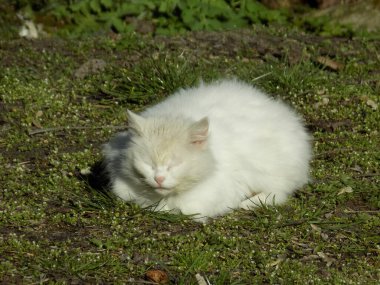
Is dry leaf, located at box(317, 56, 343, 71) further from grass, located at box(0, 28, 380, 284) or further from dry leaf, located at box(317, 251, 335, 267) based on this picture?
dry leaf, located at box(317, 251, 335, 267)

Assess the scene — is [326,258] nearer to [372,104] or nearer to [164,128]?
[164,128]

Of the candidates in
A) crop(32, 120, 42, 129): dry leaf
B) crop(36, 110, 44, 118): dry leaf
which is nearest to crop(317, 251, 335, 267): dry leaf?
crop(32, 120, 42, 129): dry leaf

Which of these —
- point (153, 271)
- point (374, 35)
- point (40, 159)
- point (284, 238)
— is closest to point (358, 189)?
point (284, 238)

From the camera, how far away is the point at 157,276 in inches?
216

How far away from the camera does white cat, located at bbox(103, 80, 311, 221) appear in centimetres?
586

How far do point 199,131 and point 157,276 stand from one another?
1.14 m

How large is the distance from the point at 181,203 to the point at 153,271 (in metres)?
0.82

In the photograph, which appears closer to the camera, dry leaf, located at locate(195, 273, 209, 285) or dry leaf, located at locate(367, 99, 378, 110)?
dry leaf, located at locate(195, 273, 209, 285)

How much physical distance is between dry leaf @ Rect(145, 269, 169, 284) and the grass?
69mm

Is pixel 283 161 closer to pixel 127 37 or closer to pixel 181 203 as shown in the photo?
pixel 181 203

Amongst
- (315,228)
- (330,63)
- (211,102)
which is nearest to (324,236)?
(315,228)

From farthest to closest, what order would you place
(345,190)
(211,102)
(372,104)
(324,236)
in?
(372,104) < (345,190) < (211,102) < (324,236)

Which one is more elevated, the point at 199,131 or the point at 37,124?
the point at 199,131

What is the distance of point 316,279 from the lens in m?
5.55
